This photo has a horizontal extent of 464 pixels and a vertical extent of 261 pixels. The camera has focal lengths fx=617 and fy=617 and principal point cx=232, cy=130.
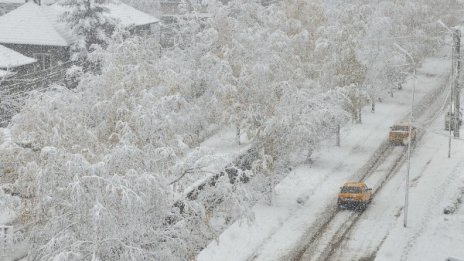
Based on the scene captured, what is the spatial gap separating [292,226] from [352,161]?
11.9m

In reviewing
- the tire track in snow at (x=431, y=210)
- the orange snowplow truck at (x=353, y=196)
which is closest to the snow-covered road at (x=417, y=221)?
the tire track in snow at (x=431, y=210)

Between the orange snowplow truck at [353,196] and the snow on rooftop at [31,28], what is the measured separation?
2593 centimetres

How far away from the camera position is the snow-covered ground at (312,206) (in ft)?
99.8

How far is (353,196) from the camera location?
34906 mm

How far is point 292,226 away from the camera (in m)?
33.5

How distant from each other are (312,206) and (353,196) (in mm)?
2619

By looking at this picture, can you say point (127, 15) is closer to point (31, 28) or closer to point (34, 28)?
point (34, 28)

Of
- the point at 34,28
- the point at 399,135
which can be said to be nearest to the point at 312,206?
the point at 399,135

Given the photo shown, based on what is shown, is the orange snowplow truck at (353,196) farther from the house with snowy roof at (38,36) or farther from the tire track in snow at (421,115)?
the house with snowy roof at (38,36)

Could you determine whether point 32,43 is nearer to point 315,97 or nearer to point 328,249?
point 315,97

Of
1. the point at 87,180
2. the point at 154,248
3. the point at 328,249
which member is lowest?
the point at 328,249

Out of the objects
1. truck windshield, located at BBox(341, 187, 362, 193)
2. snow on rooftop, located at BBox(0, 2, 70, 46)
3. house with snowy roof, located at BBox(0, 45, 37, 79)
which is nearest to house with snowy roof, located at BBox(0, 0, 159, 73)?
snow on rooftop, located at BBox(0, 2, 70, 46)

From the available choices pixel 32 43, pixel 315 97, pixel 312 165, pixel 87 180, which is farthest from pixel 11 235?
pixel 32 43

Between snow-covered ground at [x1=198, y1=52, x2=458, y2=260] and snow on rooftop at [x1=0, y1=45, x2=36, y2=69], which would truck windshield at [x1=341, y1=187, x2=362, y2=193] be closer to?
snow-covered ground at [x1=198, y1=52, x2=458, y2=260]
